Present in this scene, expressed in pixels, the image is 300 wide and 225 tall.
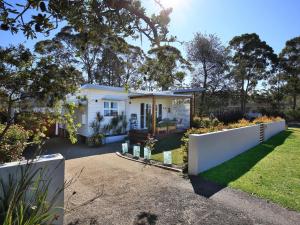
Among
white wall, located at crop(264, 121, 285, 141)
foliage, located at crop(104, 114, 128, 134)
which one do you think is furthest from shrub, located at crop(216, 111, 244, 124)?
foliage, located at crop(104, 114, 128, 134)

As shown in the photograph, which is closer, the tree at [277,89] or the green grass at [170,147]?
the green grass at [170,147]

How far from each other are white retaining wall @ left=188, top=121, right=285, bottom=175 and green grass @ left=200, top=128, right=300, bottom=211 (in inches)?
9.7

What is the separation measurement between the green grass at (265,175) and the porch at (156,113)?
20.9 ft

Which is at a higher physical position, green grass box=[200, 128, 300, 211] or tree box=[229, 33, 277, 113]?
tree box=[229, 33, 277, 113]

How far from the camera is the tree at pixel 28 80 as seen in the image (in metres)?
3.58

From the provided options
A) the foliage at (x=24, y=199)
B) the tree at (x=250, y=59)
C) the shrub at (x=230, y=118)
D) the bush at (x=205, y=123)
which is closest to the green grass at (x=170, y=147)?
the bush at (x=205, y=123)

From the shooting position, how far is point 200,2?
14.5 ft

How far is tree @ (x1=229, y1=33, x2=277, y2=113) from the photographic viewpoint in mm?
30781

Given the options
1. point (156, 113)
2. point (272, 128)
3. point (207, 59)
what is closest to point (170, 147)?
point (156, 113)

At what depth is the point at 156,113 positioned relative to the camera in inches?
704

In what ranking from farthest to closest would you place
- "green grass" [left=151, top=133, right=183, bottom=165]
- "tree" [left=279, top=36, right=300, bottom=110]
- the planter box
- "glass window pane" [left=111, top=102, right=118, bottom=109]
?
1. "tree" [left=279, top=36, right=300, bottom=110]
2. "glass window pane" [left=111, top=102, right=118, bottom=109]
3. the planter box
4. "green grass" [left=151, top=133, right=183, bottom=165]

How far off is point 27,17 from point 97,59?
1013 inches

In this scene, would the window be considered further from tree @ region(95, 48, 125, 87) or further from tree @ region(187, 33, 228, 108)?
tree @ region(187, 33, 228, 108)

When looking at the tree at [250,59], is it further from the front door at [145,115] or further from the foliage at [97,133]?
the foliage at [97,133]
